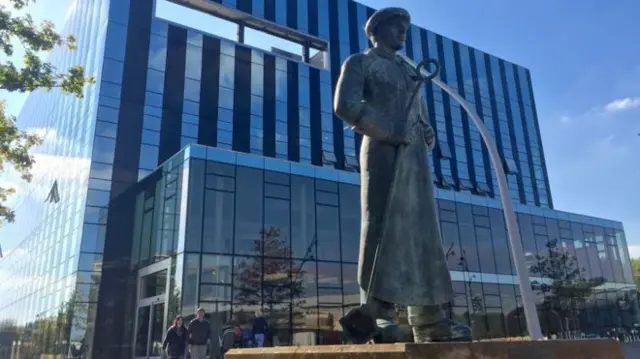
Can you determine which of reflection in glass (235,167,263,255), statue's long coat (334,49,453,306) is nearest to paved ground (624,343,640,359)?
reflection in glass (235,167,263,255)

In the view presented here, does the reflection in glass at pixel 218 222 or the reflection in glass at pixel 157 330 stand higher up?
the reflection in glass at pixel 218 222

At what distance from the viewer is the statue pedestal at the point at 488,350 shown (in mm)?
2447

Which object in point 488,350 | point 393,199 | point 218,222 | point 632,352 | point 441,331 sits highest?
point 218,222

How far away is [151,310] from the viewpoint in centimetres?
2455

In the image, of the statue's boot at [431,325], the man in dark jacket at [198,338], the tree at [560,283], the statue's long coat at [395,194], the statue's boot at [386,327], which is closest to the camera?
the statue's boot at [386,327]

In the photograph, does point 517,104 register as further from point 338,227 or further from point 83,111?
point 83,111

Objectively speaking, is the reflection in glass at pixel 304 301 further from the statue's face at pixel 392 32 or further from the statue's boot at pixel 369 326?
the statue's boot at pixel 369 326

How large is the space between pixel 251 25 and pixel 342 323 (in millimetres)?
37965

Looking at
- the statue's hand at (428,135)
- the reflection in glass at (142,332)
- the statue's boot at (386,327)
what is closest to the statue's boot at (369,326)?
the statue's boot at (386,327)

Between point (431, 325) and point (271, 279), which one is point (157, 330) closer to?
point (271, 279)

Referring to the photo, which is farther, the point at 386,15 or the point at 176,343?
the point at 176,343

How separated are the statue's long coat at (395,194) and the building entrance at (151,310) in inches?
800

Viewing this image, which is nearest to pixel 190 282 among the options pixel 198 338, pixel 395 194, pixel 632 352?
pixel 198 338

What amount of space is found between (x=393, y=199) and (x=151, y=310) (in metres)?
23.2
